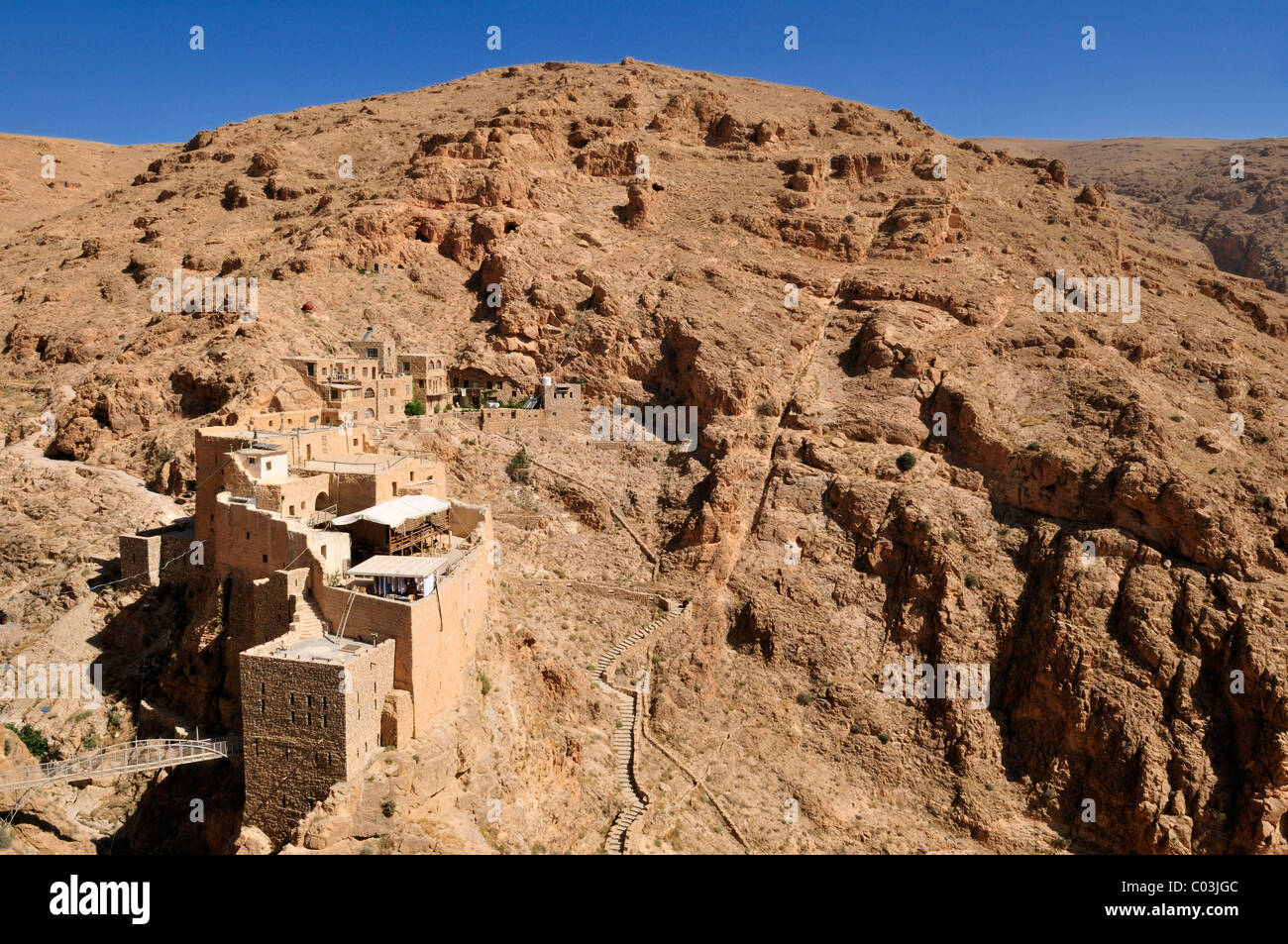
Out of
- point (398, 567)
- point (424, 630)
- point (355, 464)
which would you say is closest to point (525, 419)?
point (355, 464)

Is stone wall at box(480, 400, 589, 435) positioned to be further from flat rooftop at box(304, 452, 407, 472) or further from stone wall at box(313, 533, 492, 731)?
stone wall at box(313, 533, 492, 731)

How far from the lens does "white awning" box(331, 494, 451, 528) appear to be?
25.8 m

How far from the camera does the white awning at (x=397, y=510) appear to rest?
25.8 metres

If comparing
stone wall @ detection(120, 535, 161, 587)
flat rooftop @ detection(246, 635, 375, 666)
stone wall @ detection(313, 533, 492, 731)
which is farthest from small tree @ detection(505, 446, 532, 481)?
flat rooftop @ detection(246, 635, 375, 666)

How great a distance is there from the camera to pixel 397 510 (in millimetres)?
26609

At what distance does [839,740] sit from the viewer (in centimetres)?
3294

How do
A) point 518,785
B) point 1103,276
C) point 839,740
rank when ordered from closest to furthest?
point 518,785 < point 839,740 < point 1103,276

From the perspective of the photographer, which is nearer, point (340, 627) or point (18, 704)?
point (340, 627)

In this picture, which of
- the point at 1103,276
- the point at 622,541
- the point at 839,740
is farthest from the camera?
the point at 1103,276

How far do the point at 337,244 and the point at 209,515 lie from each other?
2602 cm

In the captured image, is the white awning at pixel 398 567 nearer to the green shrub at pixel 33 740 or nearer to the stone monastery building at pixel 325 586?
the stone monastery building at pixel 325 586

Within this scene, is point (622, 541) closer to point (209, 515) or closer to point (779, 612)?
point (779, 612)

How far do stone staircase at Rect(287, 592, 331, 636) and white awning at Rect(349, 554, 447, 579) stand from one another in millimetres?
1310

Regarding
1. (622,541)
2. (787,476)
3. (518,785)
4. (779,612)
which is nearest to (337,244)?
(622,541)
